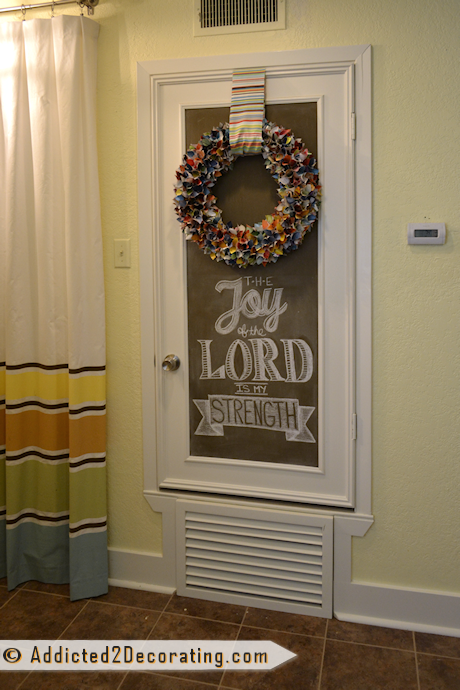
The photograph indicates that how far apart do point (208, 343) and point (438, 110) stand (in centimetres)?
118

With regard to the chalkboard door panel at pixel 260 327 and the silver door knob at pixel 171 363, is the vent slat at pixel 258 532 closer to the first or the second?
the chalkboard door panel at pixel 260 327

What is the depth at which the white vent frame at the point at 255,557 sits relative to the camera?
7.01ft

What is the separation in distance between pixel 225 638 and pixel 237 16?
7.53 feet

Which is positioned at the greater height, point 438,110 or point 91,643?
point 438,110

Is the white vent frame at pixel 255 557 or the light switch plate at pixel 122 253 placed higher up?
the light switch plate at pixel 122 253

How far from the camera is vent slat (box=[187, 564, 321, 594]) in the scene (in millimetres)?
2152

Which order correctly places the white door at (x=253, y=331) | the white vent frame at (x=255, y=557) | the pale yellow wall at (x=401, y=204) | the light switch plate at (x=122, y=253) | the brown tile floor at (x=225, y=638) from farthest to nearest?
the light switch plate at (x=122, y=253) → the white vent frame at (x=255, y=557) → the white door at (x=253, y=331) → the pale yellow wall at (x=401, y=204) → the brown tile floor at (x=225, y=638)

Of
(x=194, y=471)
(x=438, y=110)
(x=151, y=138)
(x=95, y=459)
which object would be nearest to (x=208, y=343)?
(x=194, y=471)

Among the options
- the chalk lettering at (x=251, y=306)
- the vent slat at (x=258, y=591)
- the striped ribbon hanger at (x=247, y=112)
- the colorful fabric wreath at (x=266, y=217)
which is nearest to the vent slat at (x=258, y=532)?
the vent slat at (x=258, y=591)

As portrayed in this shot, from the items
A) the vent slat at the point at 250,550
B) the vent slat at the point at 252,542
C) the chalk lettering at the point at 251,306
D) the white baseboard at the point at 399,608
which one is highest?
the chalk lettering at the point at 251,306

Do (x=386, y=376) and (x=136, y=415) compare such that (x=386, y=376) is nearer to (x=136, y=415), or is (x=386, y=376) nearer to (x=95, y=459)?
(x=136, y=415)

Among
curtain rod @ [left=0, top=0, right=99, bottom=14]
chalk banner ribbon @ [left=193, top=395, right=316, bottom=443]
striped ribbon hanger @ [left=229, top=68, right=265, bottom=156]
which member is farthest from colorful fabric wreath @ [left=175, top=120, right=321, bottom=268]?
curtain rod @ [left=0, top=0, right=99, bottom=14]

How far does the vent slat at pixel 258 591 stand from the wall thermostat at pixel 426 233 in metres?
1.39

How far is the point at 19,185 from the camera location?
2232 millimetres
